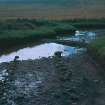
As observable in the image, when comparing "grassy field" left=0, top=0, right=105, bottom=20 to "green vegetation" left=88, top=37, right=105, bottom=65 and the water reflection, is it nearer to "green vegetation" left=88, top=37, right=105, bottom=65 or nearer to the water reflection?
the water reflection

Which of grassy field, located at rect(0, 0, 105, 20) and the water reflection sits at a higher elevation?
grassy field, located at rect(0, 0, 105, 20)

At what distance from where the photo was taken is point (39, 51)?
35031mm

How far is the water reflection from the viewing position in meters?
31.9

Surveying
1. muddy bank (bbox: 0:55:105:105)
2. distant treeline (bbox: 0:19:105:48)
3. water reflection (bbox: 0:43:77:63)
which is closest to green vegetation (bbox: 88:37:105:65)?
muddy bank (bbox: 0:55:105:105)

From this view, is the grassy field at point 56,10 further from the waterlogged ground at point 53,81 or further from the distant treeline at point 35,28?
the waterlogged ground at point 53,81

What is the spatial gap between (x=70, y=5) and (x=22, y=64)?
165 ft

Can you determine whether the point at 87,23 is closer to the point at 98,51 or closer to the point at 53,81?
the point at 98,51

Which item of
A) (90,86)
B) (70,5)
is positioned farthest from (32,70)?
(70,5)

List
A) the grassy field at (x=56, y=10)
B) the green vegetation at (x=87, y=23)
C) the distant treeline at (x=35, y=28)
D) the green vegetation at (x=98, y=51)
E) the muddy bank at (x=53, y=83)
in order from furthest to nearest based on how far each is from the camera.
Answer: the grassy field at (x=56, y=10) < the green vegetation at (x=87, y=23) < the distant treeline at (x=35, y=28) < the green vegetation at (x=98, y=51) < the muddy bank at (x=53, y=83)

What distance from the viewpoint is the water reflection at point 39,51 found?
3191 cm

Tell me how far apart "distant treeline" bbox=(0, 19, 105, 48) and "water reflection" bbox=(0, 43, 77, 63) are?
252 cm

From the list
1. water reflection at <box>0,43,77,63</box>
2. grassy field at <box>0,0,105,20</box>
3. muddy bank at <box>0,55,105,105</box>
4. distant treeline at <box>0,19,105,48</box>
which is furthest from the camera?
grassy field at <box>0,0,105,20</box>

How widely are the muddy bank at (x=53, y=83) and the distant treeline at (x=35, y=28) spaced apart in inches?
422

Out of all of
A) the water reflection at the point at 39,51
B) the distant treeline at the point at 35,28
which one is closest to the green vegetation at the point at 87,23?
the distant treeline at the point at 35,28
